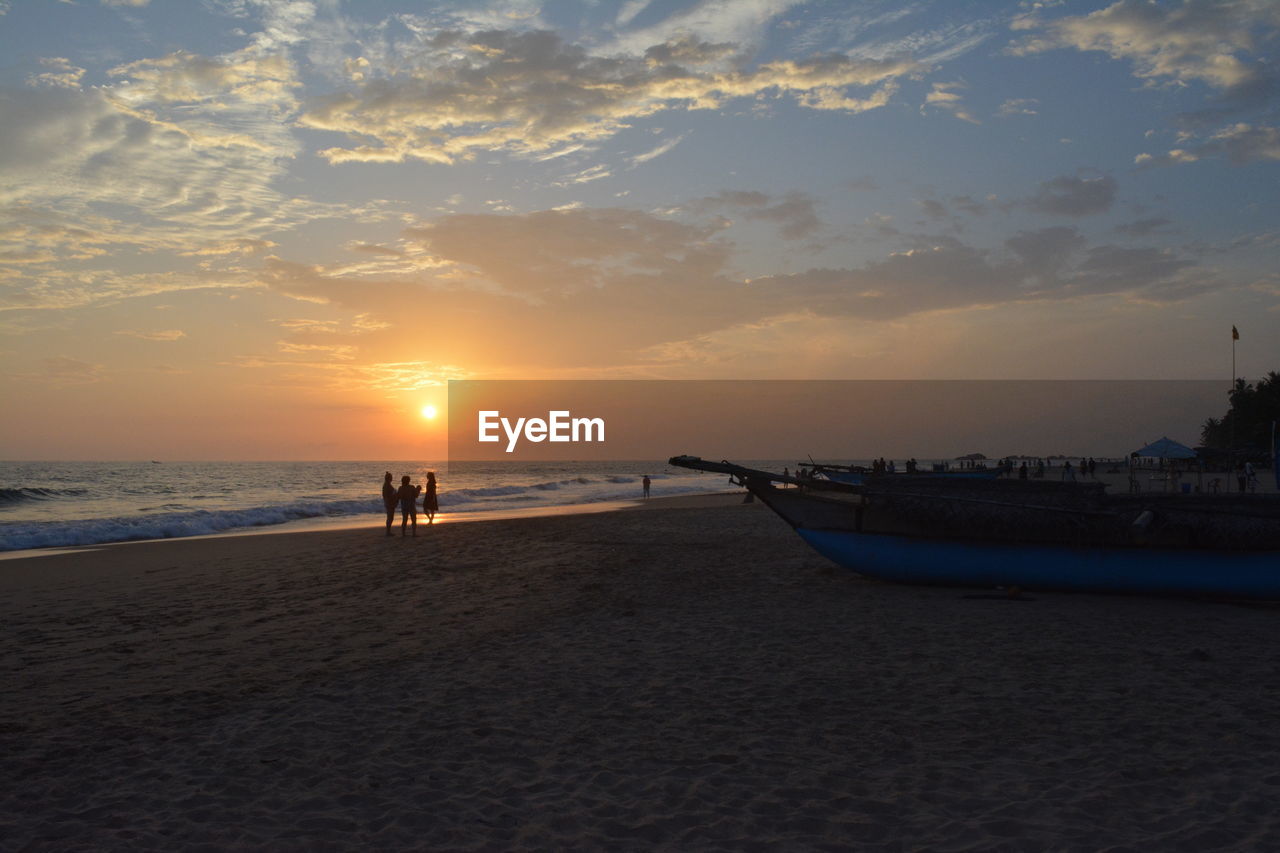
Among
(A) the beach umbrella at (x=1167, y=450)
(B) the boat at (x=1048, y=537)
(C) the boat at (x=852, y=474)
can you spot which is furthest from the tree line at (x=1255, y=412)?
(B) the boat at (x=1048, y=537)

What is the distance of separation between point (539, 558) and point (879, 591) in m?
7.68

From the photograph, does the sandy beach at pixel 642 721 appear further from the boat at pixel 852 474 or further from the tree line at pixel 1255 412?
the tree line at pixel 1255 412

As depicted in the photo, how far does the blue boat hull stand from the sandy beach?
311mm

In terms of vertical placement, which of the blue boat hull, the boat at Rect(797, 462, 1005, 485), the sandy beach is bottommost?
the sandy beach

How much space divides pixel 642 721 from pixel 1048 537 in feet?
26.7

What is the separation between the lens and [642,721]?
6.57m

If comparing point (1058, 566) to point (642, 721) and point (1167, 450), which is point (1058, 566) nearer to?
point (642, 721)

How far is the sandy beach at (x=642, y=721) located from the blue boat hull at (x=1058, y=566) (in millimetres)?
311

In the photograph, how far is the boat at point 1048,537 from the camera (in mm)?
11531

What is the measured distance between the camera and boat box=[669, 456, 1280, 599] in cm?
1153

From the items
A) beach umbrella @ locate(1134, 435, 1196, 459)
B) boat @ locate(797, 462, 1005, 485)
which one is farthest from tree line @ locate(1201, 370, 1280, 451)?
boat @ locate(797, 462, 1005, 485)

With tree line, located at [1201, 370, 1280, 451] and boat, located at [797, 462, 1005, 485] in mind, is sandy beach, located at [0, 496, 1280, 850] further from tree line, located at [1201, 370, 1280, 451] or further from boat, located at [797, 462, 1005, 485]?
tree line, located at [1201, 370, 1280, 451]

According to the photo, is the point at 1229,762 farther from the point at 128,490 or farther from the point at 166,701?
the point at 128,490

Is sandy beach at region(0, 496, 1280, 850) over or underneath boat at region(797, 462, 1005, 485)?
underneath
